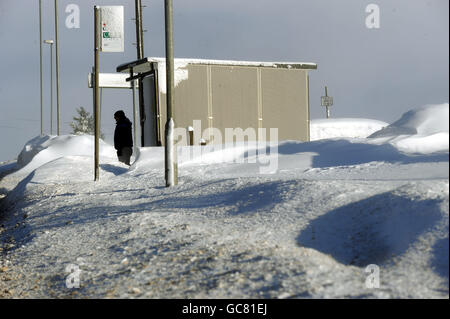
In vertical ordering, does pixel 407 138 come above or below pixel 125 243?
above

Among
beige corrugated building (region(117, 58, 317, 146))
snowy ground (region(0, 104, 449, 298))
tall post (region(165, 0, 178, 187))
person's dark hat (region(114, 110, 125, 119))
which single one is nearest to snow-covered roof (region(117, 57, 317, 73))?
beige corrugated building (region(117, 58, 317, 146))

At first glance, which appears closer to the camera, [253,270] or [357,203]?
[253,270]

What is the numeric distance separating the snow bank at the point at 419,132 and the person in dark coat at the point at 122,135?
22.3 ft

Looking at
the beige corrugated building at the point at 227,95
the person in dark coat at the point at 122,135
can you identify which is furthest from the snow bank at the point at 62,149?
the person in dark coat at the point at 122,135

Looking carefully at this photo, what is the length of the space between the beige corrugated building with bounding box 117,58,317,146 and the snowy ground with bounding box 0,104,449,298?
22.1ft

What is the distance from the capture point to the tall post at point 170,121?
502 inches

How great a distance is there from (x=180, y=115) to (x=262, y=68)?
335 cm

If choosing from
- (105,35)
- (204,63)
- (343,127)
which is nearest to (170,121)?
(105,35)

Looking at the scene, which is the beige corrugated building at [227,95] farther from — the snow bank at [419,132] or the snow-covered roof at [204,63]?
the snow bank at [419,132]

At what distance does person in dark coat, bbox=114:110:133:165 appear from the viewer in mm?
18781

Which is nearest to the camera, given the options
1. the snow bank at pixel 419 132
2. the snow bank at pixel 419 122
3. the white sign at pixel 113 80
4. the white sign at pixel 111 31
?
the snow bank at pixel 419 132

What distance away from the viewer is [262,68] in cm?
2252

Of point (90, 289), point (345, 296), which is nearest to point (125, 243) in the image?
point (90, 289)

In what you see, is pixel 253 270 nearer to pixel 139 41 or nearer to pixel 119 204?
pixel 119 204
